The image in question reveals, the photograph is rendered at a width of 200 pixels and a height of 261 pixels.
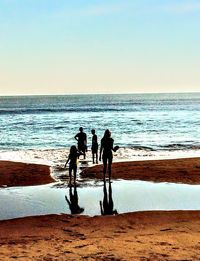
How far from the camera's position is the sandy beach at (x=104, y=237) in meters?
8.66

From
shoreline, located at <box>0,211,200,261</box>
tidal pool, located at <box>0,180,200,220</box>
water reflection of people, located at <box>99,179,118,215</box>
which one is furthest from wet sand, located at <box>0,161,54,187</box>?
shoreline, located at <box>0,211,200,261</box>

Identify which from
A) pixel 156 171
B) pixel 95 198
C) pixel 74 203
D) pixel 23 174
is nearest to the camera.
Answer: pixel 74 203

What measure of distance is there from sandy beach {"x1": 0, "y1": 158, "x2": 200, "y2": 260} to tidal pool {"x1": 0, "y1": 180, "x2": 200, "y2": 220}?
2.91ft

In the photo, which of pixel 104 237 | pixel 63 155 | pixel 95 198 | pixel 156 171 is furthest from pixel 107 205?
pixel 63 155

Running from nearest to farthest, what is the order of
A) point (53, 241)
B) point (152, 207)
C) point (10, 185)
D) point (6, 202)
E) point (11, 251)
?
1. point (11, 251)
2. point (53, 241)
3. point (152, 207)
4. point (6, 202)
5. point (10, 185)

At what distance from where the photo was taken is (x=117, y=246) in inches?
360

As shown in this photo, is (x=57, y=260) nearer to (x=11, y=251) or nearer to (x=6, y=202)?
(x=11, y=251)

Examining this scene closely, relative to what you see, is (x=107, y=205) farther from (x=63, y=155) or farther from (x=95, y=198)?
(x=63, y=155)

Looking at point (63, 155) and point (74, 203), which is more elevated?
point (74, 203)

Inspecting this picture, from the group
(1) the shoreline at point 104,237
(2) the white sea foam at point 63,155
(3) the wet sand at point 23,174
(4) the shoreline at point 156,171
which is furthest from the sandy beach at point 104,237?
(2) the white sea foam at point 63,155

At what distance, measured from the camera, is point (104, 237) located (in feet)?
32.3

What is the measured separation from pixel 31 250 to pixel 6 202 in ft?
16.2

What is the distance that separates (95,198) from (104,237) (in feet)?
13.8

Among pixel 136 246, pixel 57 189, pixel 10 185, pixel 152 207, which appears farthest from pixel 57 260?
pixel 10 185
